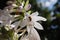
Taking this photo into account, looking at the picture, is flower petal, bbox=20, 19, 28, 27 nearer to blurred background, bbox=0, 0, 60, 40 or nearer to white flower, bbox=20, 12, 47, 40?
white flower, bbox=20, 12, 47, 40

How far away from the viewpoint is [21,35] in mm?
1102

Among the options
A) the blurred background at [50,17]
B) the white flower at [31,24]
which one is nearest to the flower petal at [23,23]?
the white flower at [31,24]

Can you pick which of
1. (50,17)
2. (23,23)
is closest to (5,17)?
(23,23)

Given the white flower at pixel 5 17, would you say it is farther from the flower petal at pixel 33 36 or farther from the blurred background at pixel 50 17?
the blurred background at pixel 50 17

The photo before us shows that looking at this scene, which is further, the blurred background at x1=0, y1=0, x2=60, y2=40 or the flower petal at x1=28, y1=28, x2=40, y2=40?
the blurred background at x1=0, y1=0, x2=60, y2=40

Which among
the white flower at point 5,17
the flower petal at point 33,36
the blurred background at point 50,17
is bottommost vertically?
the blurred background at point 50,17

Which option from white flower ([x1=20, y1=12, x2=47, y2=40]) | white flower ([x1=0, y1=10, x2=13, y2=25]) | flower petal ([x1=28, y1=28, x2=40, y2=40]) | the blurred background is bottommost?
the blurred background

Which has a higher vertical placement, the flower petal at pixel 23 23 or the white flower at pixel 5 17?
the white flower at pixel 5 17

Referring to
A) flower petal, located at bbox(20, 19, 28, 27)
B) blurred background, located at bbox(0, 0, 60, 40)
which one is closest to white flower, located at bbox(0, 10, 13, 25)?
flower petal, located at bbox(20, 19, 28, 27)

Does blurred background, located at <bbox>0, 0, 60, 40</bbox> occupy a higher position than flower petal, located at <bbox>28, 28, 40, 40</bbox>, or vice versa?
flower petal, located at <bbox>28, 28, 40, 40</bbox>

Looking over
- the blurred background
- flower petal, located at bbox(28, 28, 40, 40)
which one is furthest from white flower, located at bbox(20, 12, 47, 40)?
the blurred background

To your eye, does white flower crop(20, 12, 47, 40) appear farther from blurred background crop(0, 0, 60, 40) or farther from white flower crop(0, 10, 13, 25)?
blurred background crop(0, 0, 60, 40)

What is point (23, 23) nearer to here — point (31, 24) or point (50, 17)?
point (31, 24)

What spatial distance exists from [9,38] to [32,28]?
132 mm
